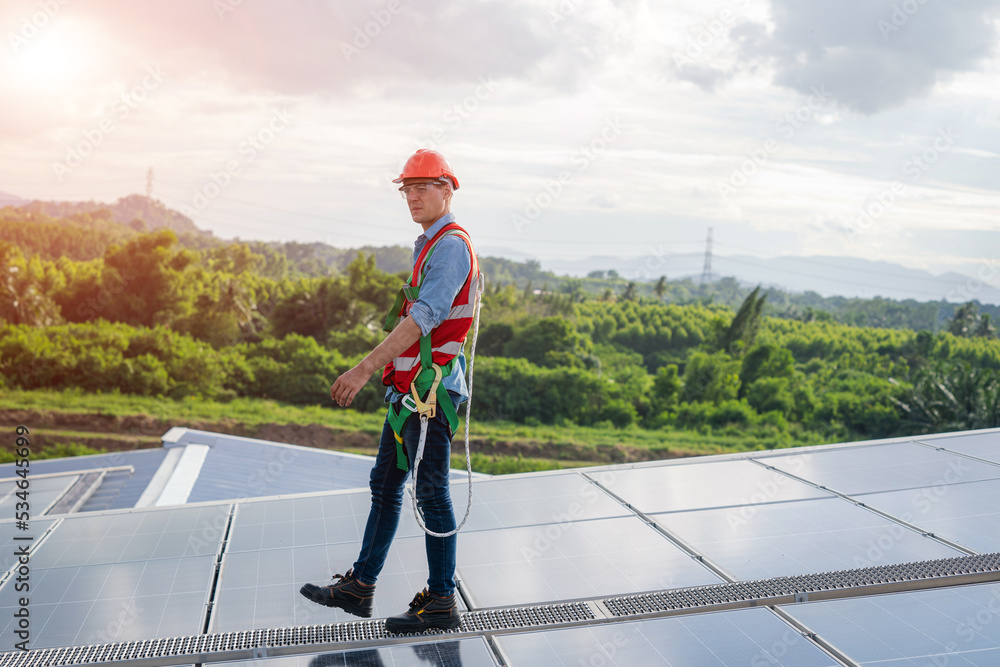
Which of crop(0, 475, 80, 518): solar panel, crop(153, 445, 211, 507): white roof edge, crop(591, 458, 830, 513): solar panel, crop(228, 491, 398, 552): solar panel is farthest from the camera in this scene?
crop(153, 445, 211, 507): white roof edge

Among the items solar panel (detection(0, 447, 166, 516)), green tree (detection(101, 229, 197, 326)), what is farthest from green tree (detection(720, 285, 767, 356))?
solar panel (detection(0, 447, 166, 516))

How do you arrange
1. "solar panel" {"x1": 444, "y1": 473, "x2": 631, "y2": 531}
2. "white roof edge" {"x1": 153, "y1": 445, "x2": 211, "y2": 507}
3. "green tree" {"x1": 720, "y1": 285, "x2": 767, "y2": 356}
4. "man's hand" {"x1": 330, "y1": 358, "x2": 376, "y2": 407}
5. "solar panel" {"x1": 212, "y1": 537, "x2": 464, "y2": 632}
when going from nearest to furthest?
"man's hand" {"x1": 330, "y1": 358, "x2": 376, "y2": 407} → "solar panel" {"x1": 212, "y1": 537, "x2": 464, "y2": 632} → "solar panel" {"x1": 444, "y1": 473, "x2": 631, "y2": 531} → "white roof edge" {"x1": 153, "y1": 445, "x2": 211, "y2": 507} → "green tree" {"x1": 720, "y1": 285, "x2": 767, "y2": 356}

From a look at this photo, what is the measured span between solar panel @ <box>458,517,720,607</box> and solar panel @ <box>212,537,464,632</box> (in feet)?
0.79

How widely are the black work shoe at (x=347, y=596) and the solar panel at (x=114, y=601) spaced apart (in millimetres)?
394

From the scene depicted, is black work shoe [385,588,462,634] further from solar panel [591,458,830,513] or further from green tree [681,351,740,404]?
green tree [681,351,740,404]

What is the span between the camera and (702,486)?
4180 mm

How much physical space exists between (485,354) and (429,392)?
2380 cm

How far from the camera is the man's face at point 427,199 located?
8.21 feet

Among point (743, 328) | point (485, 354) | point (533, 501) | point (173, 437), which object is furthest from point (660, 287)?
point (533, 501)

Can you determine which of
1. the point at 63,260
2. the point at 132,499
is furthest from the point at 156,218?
the point at 132,499

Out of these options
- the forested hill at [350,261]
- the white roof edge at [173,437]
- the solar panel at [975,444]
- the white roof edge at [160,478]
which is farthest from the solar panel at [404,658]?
the forested hill at [350,261]

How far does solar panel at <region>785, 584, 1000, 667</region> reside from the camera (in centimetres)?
239

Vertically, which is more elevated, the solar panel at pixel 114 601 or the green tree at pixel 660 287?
the green tree at pixel 660 287

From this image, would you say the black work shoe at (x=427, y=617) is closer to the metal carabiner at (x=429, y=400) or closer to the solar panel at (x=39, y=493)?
the metal carabiner at (x=429, y=400)
